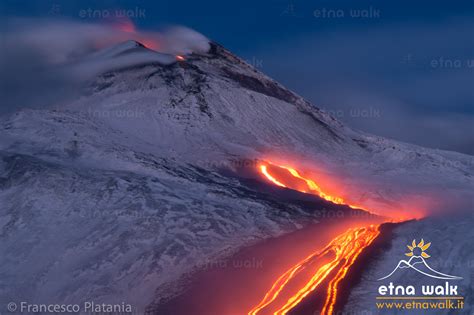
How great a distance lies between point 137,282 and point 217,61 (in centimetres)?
5912

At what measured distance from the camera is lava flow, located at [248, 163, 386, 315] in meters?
33.9

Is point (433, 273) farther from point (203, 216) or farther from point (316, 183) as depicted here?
point (316, 183)

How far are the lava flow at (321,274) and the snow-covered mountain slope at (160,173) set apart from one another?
5.37 m

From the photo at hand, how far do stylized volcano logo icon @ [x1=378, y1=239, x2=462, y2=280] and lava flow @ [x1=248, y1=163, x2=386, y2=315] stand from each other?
2.60 metres

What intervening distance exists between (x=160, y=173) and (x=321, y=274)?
22.0 m

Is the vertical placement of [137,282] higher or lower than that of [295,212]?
lower

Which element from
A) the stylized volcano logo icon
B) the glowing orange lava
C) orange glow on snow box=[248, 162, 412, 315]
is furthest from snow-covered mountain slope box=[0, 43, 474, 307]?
the stylized volcano logo icon

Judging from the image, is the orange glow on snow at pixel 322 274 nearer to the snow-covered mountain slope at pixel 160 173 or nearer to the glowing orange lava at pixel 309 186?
the snow-covered mountain slope at pixel 160 173

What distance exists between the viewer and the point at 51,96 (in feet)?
274

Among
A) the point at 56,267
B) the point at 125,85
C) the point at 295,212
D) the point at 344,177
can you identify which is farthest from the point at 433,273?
the point at 125,85

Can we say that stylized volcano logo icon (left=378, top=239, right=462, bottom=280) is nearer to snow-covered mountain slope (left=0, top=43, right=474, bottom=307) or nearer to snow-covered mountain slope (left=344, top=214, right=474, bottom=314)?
snow-covered mountain slope (left=344, top=214, right=474, bottom=314)

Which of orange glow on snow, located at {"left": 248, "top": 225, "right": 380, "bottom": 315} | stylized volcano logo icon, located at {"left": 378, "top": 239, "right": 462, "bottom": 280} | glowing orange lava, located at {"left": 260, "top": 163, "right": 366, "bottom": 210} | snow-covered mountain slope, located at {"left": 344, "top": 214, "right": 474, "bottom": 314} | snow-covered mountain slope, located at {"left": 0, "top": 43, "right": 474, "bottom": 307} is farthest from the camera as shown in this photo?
glowing orange lava, located at {"left": 260, "top": 163, "right": 366, "bottom": 210}

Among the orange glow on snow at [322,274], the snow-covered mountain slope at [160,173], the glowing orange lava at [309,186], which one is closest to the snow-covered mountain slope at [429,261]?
the orange glow on snow at [322,274]

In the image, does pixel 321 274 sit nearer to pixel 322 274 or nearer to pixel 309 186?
pixel 322 274
